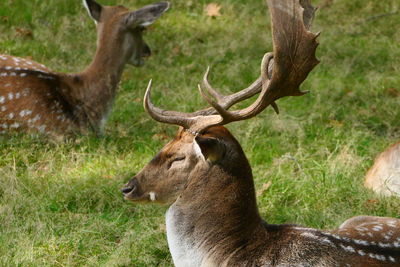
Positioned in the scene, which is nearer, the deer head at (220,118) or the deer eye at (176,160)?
the deer head at (220,118)

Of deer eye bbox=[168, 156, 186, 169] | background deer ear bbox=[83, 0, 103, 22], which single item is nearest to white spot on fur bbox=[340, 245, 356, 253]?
deer eye bbox=[168, 156, 186, 169]

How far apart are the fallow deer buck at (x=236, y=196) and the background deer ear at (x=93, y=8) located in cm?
315

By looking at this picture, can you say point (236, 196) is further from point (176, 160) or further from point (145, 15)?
point (145, 15)

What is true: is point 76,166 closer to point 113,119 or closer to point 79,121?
point 79,121

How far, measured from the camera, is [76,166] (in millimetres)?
5812

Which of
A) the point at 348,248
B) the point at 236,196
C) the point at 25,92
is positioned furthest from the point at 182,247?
the point at 25,92

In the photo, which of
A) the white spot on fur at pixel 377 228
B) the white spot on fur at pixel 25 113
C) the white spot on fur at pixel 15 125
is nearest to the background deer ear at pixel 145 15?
the white spot on fur at pixel 25 113

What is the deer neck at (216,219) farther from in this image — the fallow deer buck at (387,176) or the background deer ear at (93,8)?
the background deer ear at (93,8)

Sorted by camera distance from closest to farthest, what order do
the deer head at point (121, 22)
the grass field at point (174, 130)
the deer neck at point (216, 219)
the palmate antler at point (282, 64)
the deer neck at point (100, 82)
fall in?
the palmate antler at point (282, 64), the deer neck at point (216, 219), the grass field at point (174, 130), the deer neck at point (100, 82), the deer head at point (121, 22)

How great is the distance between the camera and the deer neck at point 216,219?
365 centimetres

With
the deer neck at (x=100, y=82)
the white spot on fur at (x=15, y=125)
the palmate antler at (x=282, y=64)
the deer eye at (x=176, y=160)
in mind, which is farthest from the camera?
the deer neck at (x=100, y=82)

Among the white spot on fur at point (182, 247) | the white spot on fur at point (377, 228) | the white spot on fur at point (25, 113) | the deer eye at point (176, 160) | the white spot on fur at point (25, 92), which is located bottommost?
the white spot on fur at point (25, 113)

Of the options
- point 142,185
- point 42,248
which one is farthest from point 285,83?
point 42,248

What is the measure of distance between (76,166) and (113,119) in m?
1.18
